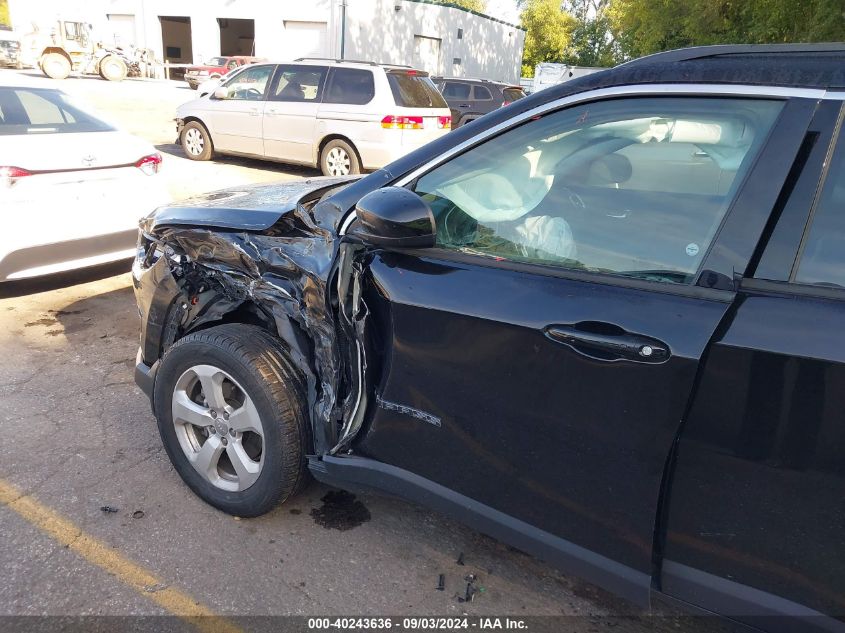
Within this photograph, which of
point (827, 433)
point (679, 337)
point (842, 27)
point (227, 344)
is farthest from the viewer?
point (842, 27)

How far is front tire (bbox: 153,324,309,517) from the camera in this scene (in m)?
2.58

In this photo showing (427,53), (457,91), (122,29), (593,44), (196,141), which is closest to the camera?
(196,141)

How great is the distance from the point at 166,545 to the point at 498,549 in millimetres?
1312

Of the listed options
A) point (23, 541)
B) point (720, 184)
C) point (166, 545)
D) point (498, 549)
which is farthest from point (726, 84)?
point (23, 541)

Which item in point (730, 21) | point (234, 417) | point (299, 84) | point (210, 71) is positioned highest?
point (730, 21)

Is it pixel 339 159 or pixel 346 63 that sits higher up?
pixel 346 63

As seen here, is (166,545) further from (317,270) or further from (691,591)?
(691,591)

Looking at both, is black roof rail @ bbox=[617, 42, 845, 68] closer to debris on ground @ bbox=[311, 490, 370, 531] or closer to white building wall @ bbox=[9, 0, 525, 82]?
debris on ground @ bbox=[311, 490, 370, 531]

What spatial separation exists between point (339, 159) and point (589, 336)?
9272mm

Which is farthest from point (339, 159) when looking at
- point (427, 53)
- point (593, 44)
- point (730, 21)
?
point (593, 44)

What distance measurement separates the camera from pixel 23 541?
104 inches

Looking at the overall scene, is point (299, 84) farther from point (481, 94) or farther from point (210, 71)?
point (210, 71)

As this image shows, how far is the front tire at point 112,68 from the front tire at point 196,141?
21246 millimetres

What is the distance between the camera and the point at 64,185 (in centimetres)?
486
